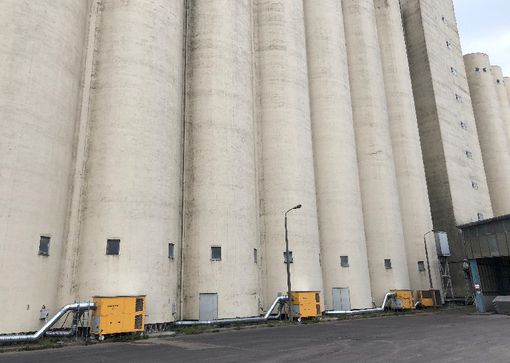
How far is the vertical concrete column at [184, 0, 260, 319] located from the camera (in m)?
35.9

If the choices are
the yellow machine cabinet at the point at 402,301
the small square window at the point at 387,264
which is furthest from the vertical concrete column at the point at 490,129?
the yellow machine cabinet at the point at 402,301

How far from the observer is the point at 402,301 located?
48.8 metres

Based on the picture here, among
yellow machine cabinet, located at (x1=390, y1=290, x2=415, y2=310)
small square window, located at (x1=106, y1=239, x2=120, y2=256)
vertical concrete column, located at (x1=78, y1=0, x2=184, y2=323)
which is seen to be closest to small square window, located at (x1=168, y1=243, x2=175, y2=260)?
vertical concrete column, located at (x1=78, y1=0, x2=184, y2=323)

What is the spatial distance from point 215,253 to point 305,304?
9.45 metres

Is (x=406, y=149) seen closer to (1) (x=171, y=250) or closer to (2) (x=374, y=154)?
(2) (x=374, y=154)

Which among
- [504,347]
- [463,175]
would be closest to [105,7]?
[504,347]

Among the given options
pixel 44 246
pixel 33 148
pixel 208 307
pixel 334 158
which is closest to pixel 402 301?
pixel 334 158

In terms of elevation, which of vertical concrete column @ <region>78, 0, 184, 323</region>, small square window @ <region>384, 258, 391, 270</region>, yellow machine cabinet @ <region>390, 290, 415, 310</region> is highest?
vertical concrete column @ <region>78, 0, 184, 323</region>

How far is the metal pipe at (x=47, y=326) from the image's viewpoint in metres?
24.2

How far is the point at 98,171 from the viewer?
106ft

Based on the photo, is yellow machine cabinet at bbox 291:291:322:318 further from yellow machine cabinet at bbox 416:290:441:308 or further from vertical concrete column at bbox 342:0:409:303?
yellow machine cabinet at bbox 416:290:441:308

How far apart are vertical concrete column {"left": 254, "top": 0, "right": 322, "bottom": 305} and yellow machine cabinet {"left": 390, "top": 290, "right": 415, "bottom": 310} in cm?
1222

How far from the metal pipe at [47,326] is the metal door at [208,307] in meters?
9.46

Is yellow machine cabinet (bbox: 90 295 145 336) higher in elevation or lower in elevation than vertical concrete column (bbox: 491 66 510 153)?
lower
